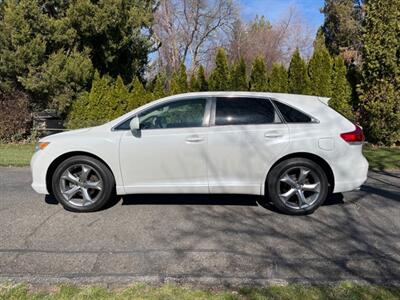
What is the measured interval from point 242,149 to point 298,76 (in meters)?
10.6

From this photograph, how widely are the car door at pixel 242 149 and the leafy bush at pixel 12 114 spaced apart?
10.2 meters

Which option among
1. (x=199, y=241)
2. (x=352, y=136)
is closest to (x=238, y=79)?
(x=352, y=136)

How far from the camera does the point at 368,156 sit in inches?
405

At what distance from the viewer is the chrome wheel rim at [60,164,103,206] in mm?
5254

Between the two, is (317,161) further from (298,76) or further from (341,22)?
(341,22)

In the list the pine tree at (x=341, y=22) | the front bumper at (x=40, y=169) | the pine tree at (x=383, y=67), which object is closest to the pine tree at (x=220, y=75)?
the pine tree at (x=383, y=67)

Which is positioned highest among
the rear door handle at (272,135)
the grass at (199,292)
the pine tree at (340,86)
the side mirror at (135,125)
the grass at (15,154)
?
the pine tree at (340,86)

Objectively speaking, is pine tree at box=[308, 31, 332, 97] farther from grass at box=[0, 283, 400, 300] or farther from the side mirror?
grass at box=[0, 283, 400, 300]

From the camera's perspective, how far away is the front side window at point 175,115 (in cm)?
525

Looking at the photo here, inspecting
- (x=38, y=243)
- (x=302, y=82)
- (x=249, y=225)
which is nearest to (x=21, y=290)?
(x=38, y=243)

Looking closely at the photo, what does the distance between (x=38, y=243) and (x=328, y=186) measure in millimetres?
3619

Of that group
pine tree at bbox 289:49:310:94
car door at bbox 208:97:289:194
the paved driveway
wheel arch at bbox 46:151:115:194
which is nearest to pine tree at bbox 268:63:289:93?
pine tree at bbox 289:49:310:94

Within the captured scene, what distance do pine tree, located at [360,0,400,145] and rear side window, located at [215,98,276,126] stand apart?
8375mm

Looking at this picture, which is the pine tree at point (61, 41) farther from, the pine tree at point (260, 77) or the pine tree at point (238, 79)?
the pine tree at point (260, 77)
